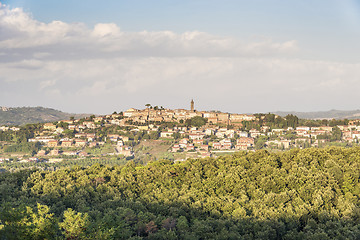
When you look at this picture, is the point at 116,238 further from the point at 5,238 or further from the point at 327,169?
the point at 327,169

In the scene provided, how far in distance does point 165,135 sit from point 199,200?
105533 mm

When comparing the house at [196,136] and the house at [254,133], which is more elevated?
the house at [254,133]

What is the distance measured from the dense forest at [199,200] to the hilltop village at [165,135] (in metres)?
65.9

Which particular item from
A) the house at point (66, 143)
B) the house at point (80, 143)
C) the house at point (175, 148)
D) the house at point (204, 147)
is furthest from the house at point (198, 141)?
the house at point (66, 143)

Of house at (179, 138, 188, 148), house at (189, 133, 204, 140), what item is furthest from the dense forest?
house at (189, 133, 204, 140)

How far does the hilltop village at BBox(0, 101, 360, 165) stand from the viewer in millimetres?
113269

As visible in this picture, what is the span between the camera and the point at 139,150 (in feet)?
394

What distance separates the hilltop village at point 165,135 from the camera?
113 meters

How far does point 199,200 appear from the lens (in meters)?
29.3

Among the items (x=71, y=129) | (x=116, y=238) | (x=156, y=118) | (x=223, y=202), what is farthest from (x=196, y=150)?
(x=116, y=238)

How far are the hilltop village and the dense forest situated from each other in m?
65.9

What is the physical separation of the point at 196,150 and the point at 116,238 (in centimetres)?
9694

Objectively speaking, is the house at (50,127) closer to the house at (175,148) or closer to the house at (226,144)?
the house at (175,148)

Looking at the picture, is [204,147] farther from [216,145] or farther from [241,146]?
[241,146]
